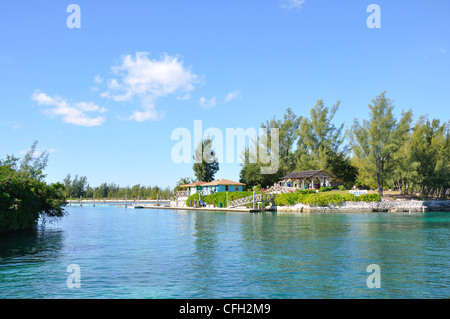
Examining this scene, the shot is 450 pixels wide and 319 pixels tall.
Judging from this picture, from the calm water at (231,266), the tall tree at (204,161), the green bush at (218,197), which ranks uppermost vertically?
the tall tree at (204,161)

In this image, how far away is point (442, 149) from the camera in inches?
2581

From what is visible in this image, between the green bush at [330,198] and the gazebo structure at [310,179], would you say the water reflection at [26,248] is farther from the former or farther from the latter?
the gazebo structure at [310,179]

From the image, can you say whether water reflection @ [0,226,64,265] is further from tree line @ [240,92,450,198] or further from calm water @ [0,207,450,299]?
tree line @ [240,92,450,198]

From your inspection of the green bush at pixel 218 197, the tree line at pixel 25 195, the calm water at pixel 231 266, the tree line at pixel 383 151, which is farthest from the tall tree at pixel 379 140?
the tree line at pixel 25 195

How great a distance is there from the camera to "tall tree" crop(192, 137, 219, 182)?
91.8m

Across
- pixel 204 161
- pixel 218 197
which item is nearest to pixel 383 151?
pixel 218 197

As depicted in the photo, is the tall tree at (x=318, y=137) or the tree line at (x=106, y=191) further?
the tree line at (x=106, y=191)

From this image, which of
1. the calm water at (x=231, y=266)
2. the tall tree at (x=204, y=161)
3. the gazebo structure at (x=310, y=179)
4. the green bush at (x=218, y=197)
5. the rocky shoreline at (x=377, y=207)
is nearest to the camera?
the calm water at (x=231, y=266)

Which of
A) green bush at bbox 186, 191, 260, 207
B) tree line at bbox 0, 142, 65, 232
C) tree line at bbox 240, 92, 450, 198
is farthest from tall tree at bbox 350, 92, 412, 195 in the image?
tree line at bbox 0, 142, 65, 232

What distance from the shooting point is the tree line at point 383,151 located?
61750 mm

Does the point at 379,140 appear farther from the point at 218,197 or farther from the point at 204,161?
Answer: the point at 204,161

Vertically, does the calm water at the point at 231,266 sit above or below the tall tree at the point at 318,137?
below

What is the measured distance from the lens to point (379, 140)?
62.0 m
